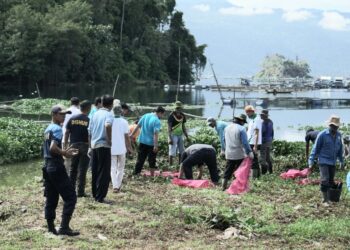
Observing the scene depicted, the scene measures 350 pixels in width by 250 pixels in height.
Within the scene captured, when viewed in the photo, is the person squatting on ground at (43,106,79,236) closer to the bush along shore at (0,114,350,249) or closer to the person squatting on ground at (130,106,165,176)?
the bush along shore at (0,114,350,249)

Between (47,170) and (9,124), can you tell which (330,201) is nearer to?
(47,170)

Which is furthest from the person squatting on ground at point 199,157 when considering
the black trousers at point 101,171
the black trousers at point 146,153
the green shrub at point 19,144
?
the green shrub at point 19,144

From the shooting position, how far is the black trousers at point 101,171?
30.8 feet

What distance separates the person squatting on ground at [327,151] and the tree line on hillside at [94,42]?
5603cm

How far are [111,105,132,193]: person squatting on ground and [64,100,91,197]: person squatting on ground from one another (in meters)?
0.52

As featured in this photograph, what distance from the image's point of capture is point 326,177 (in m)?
9.97

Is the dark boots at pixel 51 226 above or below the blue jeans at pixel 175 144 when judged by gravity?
below

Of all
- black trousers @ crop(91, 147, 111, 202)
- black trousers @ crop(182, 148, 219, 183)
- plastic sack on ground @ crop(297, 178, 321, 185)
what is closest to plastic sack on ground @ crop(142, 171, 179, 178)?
black trousers @ crop(182, 148, 219, 183)

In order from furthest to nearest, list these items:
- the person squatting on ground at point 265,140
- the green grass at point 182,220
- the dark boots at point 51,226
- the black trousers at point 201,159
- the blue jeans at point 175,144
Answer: the blue jeans at point 175,144 → the person squatting on ground at point 265,140 → the black trousers at point 201,159 → the dark boots at point 51,226 → the green grass at point 182,220

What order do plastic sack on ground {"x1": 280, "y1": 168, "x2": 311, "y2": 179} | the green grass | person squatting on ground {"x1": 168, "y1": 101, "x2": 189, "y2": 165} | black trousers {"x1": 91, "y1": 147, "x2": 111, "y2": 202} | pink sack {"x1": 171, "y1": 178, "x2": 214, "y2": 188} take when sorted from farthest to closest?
person squatting on ground {"x1": 168, "y1": 101, "x2": 189, "y2": 165}
plastic sack on ground {"x1": 280, "y1": 168, "x2": 311, "y2": 179}
pink sack {"x1": 171, "y1": 178, "x2": 214, "y2": 188}
black trousers {"x1": 91, "y1": 147, "x2": 111, "y2": 202}
the green grass

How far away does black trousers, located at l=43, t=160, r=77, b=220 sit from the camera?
7.32 metres

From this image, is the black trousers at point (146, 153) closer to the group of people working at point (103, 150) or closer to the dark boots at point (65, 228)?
the group of people working at point (103, 150)

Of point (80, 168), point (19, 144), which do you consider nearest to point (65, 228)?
point (80, 168)

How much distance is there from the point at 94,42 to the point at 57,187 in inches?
2710
